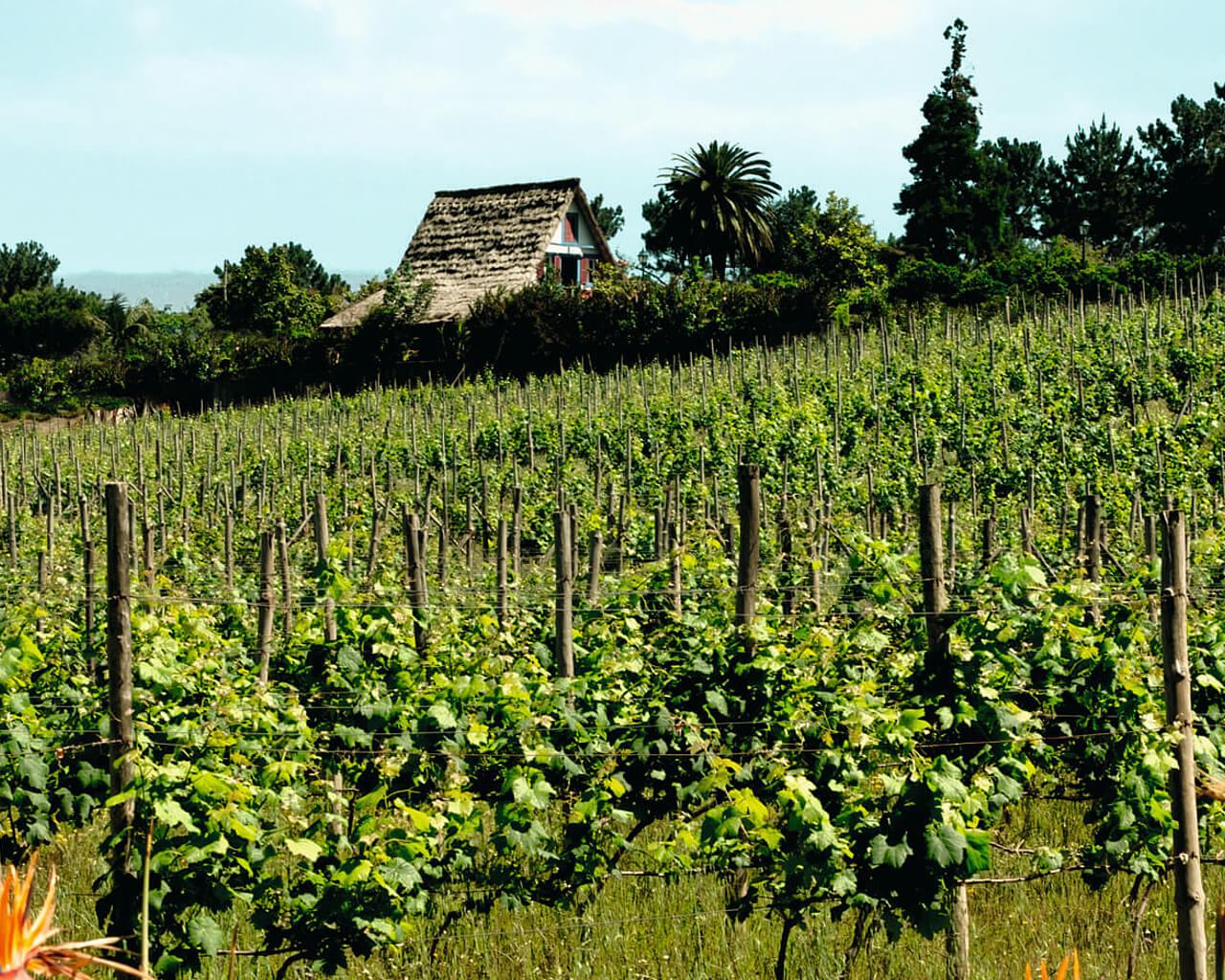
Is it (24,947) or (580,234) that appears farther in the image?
(580,234)

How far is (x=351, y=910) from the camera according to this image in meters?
4.33

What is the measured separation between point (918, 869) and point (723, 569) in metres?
2.84

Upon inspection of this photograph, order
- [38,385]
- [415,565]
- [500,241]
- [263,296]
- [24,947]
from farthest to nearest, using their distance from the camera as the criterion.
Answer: [263,296]
[500,241]
[38,385]
[415,565]
[24,947]

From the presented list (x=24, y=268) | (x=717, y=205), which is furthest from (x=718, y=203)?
(x=24, y=268)

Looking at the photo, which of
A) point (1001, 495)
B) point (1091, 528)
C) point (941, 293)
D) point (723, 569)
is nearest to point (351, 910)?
point (723, 569)

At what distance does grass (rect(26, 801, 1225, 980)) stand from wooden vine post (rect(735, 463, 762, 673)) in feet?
3.52

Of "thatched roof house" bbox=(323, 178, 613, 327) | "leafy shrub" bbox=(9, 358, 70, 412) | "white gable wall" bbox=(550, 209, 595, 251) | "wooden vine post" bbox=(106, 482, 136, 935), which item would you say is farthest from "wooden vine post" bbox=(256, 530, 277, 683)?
"white gable wall" bbox=(550, 209, 595, 251)

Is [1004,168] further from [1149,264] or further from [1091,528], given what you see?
[1091,528]

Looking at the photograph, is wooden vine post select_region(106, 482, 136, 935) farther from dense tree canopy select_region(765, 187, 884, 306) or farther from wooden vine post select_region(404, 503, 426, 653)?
dense tree canopy select_region(765, 187, 884, 306)

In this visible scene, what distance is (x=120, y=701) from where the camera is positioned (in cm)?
427

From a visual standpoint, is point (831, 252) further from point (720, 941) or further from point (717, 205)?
point (720, 941)

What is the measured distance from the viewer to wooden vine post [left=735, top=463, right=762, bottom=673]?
5176mm

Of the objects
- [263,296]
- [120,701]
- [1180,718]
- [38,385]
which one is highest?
[263,296]

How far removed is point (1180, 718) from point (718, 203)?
39005 mm
